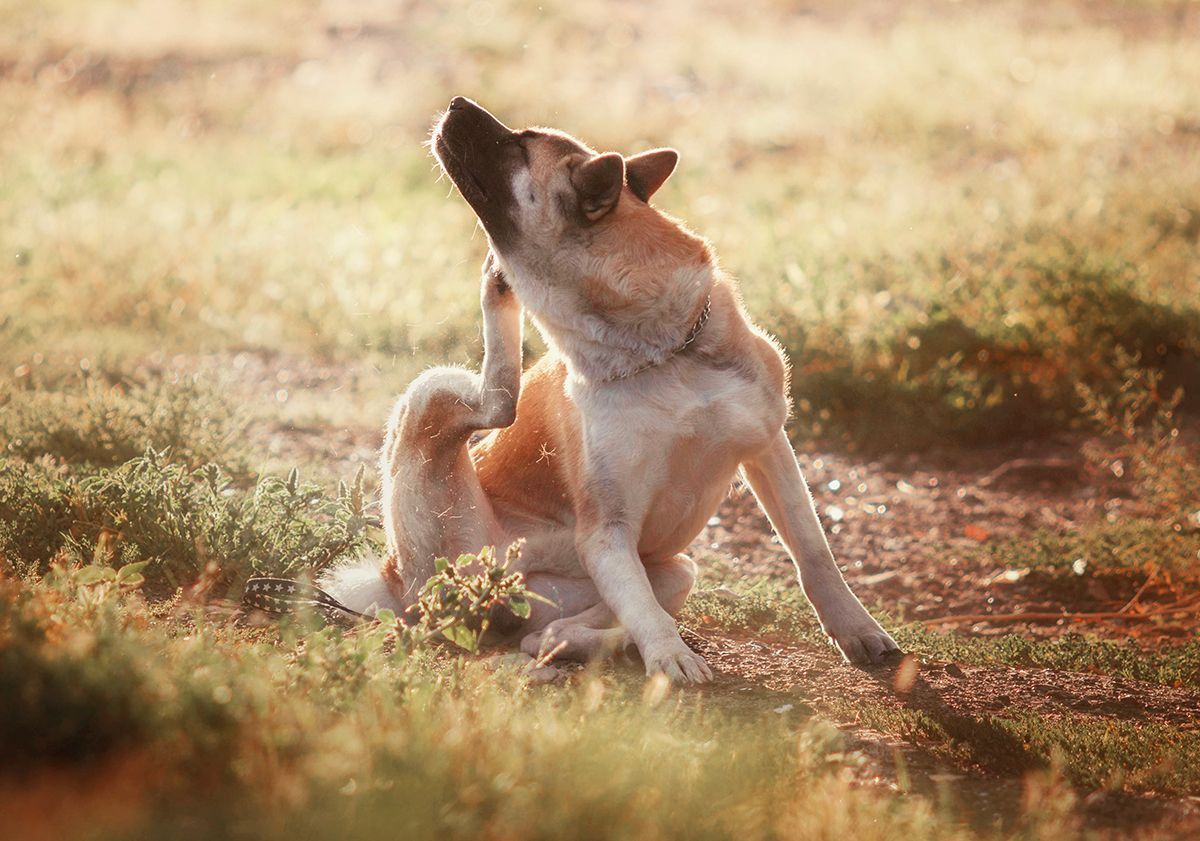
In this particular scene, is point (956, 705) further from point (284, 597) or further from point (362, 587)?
point (284, 597)

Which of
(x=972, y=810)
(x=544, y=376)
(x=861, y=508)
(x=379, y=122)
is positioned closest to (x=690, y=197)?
(x=379, y=122)

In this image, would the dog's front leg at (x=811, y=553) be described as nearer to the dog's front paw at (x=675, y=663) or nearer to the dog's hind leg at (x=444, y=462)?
the dog's front paw at (x=675, y=663)

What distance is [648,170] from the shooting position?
4.63 meters

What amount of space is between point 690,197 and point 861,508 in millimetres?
5903

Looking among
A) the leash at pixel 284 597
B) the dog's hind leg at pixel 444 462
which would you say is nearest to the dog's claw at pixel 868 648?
the dog's hind leg at pixel 444 462

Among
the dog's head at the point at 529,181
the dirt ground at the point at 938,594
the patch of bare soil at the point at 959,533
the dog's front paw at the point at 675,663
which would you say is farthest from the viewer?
the patch of bare soil at the point at 959,533

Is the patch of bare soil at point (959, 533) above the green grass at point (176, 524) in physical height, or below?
below

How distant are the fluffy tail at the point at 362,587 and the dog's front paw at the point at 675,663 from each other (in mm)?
1021

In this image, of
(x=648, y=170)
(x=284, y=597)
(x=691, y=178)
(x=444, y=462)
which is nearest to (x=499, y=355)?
(x=444, y=462)

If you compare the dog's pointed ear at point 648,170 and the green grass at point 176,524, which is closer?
the dog's pointed ear at point 648,170

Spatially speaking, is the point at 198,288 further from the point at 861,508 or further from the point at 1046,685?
the point at 1046,685

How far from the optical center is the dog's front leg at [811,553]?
449 cm

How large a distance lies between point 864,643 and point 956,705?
0.50 metres

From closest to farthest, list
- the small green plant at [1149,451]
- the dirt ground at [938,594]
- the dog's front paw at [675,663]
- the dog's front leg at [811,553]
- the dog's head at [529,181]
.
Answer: the dirt ground at [938,594], the dog's front paw at [675,663], the dog's head at [529,181], the dog's front leg at [811,553], the small green plant at [1149,451]
